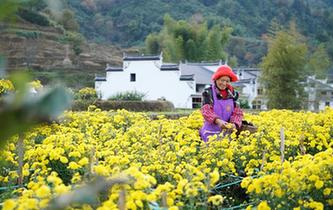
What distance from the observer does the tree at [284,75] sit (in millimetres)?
25219

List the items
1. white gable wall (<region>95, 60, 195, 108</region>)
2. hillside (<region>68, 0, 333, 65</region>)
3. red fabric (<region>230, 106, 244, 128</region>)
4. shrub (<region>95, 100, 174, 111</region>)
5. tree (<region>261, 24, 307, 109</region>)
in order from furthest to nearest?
hillside (<region>68, 0, 333, 65</region>), white gable wall (<region>95, 60, 195, 108</region>), tree (<region>261, 24, 307, 109</region>), shrub (<region>95, 100, 174, 111</region>), red fabric (<region>230, 106, 244, 128</region>)

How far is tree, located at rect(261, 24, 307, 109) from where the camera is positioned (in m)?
25.2

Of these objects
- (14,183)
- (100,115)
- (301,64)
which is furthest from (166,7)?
(14,183)

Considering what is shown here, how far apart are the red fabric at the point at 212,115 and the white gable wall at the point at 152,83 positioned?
25909 millimetres

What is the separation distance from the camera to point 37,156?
3.84 meters

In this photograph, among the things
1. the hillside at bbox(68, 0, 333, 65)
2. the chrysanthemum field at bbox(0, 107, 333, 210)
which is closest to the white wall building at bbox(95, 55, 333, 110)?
the chrysanthemum field at bbox(0, 107, 333, 210)

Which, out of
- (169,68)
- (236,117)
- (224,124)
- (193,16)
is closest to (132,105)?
(169,68)

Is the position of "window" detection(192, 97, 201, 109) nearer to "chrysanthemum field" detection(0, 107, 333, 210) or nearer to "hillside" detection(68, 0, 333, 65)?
"chrysanthemum field" detection(0, 107, 333, 210)

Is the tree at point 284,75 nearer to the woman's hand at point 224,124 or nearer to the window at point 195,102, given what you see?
the window at point 195,102

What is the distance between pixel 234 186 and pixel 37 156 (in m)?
1.53

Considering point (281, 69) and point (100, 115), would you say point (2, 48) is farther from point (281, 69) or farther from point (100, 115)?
point (281, 69)

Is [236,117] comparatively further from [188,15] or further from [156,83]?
[188,15]

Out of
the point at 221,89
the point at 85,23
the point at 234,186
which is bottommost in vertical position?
the point at 234,186

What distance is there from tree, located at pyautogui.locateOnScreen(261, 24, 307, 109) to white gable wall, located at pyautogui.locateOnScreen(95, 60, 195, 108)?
22.6 ft
